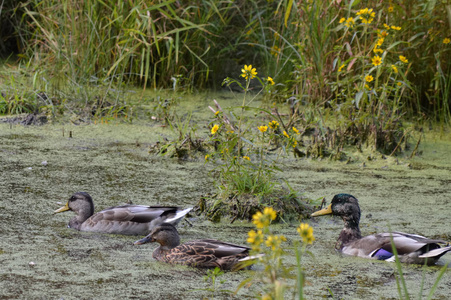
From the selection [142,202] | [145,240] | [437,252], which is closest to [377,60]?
[142,202]

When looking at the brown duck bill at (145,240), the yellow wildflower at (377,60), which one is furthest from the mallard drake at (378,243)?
the yellow wildflower at (377,60)

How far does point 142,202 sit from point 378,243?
1603mm

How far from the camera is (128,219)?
383 cm

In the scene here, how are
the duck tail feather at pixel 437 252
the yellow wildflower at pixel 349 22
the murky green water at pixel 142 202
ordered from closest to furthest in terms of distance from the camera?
the murky green water at pixel 142 202 < the duck tail feather at pixel 437 252 < the yellow wildflower at pixel 349 22

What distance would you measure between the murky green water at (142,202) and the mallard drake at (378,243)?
71 mm

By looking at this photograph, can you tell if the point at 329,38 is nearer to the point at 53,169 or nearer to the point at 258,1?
the point at 258,1

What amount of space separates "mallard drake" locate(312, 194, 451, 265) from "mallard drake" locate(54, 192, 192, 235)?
88cm

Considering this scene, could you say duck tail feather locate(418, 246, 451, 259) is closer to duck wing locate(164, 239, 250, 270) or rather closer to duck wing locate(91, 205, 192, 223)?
duck wing locate(164, 239, 250, 270)

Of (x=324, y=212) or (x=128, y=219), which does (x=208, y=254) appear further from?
(x=324, y=212)

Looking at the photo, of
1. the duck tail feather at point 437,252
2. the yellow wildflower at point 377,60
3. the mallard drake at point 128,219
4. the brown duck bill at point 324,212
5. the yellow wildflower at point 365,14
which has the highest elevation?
the yellow wildflower at point 365,14

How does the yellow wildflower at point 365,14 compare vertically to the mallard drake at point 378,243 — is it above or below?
above

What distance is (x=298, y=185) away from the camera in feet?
16.2

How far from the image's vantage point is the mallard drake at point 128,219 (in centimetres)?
383

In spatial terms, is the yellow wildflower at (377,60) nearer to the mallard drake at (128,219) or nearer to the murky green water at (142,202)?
the murky green water at (142,202)
